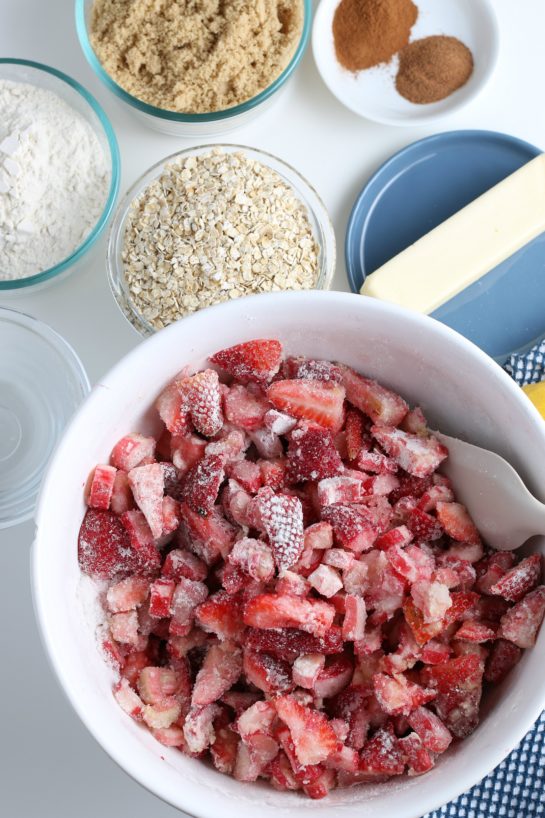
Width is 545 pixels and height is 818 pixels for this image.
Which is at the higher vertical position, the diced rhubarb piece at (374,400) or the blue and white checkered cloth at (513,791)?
the diced rhubarb piece at (374,400)

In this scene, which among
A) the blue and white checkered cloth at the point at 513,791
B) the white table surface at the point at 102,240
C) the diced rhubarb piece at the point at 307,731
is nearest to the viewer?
the diced rhubarb piece at the point at 307,731

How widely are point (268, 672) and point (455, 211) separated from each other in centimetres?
97

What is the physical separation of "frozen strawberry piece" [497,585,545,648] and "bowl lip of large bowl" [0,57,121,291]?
944 mm

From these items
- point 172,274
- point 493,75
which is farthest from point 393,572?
point 493,75

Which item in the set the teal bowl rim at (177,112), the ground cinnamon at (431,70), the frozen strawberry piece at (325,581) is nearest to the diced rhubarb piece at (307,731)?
the frozen strawberry piece at (325,581)

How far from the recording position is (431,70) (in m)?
1.65

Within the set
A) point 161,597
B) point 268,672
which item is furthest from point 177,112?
point 268,672

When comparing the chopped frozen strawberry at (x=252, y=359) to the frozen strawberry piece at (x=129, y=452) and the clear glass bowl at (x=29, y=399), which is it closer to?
the frozen strawberry piece at (x=129, y=452)

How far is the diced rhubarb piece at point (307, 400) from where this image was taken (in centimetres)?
120

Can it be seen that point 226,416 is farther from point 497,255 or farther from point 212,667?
point 497,255

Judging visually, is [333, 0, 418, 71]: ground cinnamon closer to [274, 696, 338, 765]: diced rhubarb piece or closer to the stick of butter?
the stick of butter

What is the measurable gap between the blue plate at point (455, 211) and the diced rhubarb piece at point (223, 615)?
756 mm

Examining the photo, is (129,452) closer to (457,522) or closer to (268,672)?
(268,672)

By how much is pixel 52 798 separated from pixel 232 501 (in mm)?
773
